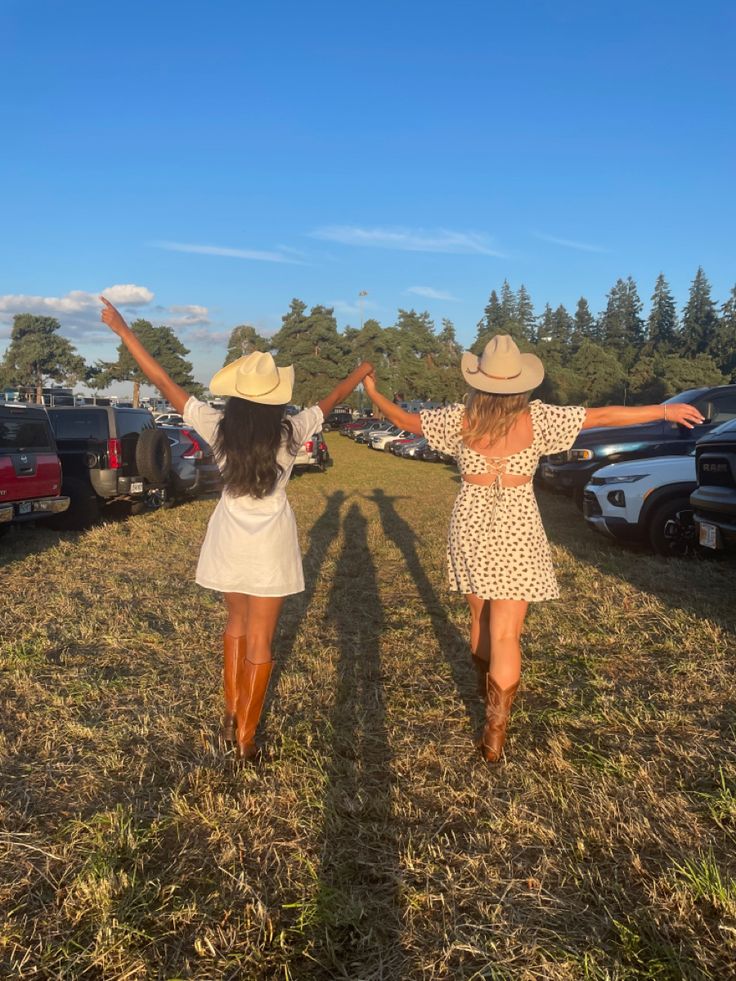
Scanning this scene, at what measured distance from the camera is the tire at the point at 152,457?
10.7 m

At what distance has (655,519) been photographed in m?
7.68

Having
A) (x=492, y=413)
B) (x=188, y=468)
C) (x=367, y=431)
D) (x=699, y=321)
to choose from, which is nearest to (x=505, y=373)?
(x=492, y=413)

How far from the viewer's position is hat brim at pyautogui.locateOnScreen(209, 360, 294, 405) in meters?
3.08

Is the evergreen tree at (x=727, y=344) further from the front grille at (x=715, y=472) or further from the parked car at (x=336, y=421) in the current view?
the front grille at (x=715, y=472)

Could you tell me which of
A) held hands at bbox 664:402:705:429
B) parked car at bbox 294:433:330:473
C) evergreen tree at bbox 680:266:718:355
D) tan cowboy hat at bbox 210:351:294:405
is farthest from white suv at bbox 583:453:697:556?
evergreen tree at bbox 680:266:718:355

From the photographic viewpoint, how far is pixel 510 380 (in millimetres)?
3113

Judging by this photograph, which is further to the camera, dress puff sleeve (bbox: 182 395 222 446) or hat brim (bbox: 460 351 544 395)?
dress puff sleeve (bbox: 182 395 222 446)

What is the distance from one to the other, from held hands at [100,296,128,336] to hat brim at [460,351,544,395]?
65.0 inches

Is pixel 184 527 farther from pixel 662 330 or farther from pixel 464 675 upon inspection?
pixel 662 330

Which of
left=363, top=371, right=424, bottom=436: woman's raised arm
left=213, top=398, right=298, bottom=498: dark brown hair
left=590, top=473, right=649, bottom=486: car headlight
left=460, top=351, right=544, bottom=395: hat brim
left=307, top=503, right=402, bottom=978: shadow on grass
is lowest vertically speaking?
left=307, top=503, right=402, bottom=978: shadow on grass

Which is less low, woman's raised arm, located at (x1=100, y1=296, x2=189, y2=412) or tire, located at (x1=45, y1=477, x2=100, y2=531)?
woman's raised arm, located at (x1=100, y1=296, x2=189, y2=412)

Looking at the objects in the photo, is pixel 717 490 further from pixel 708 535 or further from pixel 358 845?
pixel 358 845

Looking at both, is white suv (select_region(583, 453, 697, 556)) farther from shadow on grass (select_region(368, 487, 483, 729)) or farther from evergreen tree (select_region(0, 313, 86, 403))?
evergreen tree (select_region(0, 313, 86, 403))

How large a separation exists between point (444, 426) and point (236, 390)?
3.18 feet
